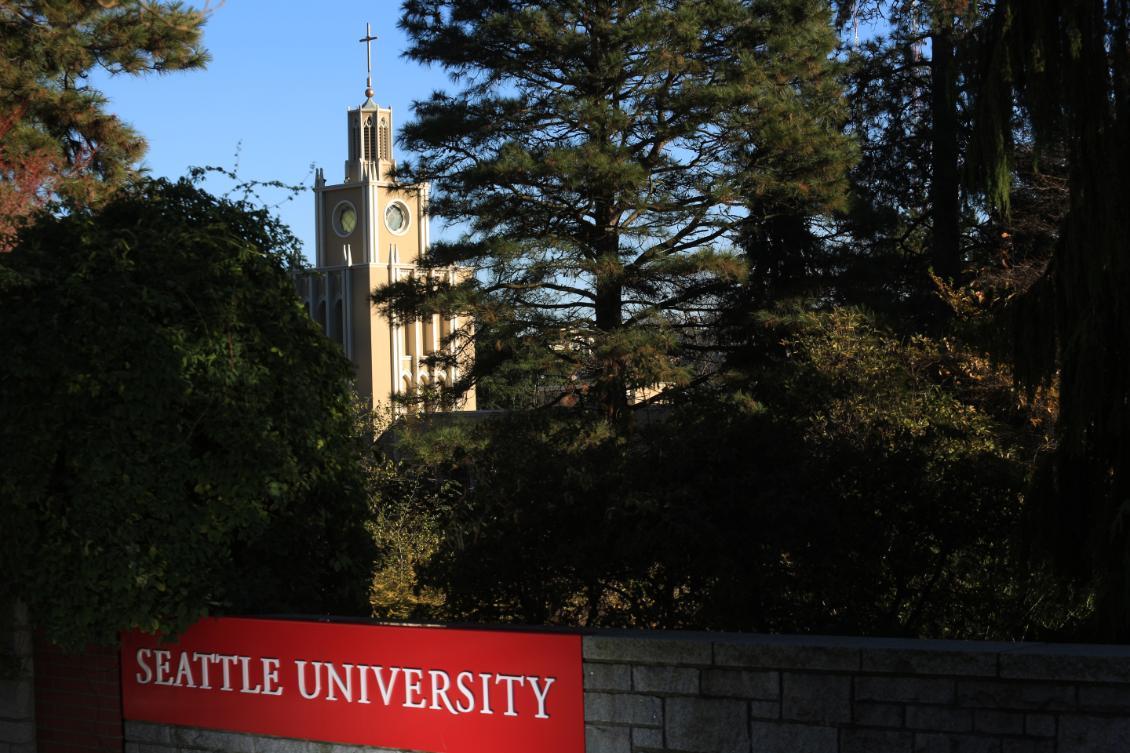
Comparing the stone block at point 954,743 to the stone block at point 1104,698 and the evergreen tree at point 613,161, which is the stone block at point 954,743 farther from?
the evergreen tree at point 613,161

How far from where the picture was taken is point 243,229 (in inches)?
306

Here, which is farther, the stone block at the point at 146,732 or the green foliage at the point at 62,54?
the green foliage at the point at 62,54

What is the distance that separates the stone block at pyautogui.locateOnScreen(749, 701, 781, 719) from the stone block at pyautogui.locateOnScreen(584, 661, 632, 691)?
575 millimetres

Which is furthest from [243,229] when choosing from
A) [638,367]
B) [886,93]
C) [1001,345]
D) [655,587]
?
[886,93]

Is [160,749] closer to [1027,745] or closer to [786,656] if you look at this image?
[786,656]

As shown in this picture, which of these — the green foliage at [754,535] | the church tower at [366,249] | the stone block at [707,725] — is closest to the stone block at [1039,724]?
the stone block at [707,725]

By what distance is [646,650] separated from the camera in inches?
223

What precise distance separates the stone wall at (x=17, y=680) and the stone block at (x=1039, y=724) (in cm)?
543

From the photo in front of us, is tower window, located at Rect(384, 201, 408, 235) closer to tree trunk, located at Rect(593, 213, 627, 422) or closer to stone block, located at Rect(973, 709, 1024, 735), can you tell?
tree trunk, located at Rect(593, 213, 627, 422)

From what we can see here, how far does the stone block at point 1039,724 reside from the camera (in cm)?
490

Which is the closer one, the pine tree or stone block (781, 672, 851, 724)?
stone block (781, 672, 851, 724)

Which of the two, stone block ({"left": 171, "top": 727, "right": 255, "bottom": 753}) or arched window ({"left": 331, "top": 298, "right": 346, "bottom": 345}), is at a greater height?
arched window ({"left": 331, "top": 298, "right": 346, "bottom": 345})

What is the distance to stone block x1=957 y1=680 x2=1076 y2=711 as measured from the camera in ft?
16.0

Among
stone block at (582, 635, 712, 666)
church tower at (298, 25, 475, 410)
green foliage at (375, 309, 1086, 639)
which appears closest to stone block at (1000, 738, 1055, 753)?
stone block at (582, 635, 712, 666)
